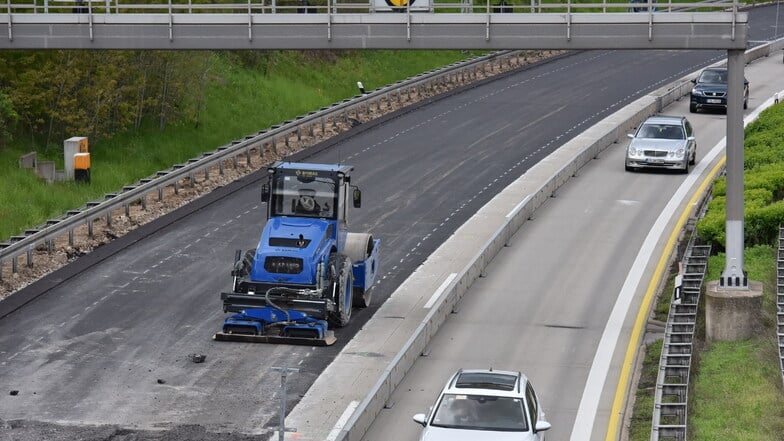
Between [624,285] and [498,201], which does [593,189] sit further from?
[624,285]

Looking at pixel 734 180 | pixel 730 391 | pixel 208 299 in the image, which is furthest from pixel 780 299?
pixel 208 299

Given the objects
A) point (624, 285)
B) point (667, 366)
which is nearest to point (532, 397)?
point (667, 366)

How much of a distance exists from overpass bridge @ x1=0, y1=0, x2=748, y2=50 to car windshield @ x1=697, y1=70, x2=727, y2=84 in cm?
2727

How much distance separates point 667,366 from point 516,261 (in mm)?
10414

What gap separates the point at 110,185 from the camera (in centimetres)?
4616

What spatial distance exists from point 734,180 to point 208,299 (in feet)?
39.1

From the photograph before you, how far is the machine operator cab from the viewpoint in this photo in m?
29.3

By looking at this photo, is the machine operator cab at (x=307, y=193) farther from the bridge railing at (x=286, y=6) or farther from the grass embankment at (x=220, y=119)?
the grass embankment at (x=220, y=119)

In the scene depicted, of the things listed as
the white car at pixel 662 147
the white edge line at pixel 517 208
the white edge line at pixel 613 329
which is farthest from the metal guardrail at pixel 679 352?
the white car at pixel 662 147

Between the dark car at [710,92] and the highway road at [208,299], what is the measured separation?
5.04m

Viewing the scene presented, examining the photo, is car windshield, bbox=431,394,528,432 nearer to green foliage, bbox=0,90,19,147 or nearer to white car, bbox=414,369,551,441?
white car, bbox=414,369,551,441

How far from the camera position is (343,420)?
78.8ft

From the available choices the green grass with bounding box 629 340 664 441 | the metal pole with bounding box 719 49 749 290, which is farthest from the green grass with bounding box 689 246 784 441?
the metal pole with bounding box 719 49 749 290

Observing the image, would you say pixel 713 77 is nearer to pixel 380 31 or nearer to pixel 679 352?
pixel 380 31
